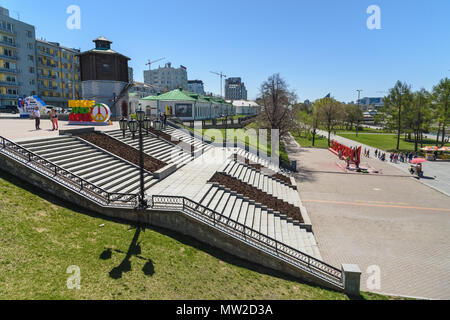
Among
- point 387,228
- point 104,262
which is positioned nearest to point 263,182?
point 387,228

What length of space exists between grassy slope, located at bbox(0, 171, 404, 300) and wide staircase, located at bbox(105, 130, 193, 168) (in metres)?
9.68

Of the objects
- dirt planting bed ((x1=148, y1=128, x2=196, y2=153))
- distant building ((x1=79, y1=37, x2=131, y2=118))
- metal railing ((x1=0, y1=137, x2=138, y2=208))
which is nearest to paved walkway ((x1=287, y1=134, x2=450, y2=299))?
metal railing ((x1=0, y1=137, x2=138, y2=208))

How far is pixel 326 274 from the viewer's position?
9.62 m

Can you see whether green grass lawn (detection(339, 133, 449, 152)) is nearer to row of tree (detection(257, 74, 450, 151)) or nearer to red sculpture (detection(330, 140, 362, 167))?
row of tree (detection(257, 74, 450, 151))

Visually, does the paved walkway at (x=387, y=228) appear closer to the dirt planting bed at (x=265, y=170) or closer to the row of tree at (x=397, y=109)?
the dirt planting bed at (x=265, y=170)

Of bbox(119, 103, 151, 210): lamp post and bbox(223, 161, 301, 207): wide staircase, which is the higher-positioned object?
bbox(119, 103, 151, 210): lamp post

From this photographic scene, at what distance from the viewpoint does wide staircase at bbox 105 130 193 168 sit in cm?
1988

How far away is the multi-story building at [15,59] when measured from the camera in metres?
52.3

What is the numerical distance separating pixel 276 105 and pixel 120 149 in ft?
74.0

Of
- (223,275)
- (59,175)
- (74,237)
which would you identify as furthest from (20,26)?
(223,275)

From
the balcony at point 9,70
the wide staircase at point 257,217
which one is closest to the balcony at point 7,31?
the balcony at point 9,70

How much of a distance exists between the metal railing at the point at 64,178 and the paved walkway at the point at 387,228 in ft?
31.2
